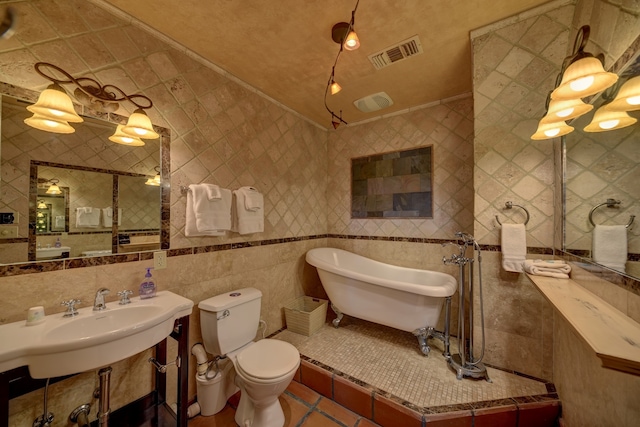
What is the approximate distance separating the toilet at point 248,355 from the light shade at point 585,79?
6.29 ft

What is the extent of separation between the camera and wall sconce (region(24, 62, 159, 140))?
107 cm

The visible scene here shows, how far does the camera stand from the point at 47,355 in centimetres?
81

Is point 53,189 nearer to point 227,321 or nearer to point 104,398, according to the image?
point 104,398

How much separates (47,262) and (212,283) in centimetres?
89

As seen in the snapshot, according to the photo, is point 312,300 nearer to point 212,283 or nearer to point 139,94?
point 212,283

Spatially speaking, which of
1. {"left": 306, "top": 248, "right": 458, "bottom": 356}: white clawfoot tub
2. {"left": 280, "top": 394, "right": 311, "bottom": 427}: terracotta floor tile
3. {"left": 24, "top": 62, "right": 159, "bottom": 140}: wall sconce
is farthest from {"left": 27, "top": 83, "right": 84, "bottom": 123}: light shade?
{"left": 280, "top": 394, "right": 311, "bottom": 427}: terracotta floor tile

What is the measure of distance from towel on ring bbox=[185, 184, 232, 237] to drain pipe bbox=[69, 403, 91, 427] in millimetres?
1016

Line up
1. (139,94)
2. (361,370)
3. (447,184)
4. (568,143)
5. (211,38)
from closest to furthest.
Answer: (568,143), (139,94), (211,38), (361,370), (447,184)

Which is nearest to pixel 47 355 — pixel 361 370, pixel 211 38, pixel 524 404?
pixel 361 370

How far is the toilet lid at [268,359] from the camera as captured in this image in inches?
50.8

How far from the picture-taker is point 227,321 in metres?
1.57

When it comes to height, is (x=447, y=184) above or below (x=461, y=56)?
below

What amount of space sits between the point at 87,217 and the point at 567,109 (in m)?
2.61

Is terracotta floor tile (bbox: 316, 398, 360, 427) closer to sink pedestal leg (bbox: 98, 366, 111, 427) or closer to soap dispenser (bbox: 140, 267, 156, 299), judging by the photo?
sink pedestal leg (bbox: 98, 366, 111, 427)
